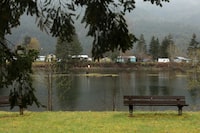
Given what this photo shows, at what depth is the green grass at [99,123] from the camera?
12453mm

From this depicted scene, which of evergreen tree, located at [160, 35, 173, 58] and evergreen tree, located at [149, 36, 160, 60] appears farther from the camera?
evergreen tree, located at [160, 35, 173, 58]

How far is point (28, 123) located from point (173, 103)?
18.6 ft

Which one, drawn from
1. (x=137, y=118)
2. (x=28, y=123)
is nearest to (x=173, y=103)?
(x=137, y=118)

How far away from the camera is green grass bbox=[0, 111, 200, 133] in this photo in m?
12.5

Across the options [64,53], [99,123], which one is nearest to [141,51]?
[64,53]

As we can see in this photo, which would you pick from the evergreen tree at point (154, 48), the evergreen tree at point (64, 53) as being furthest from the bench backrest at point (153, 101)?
the evergreen tree at point (154, 48)

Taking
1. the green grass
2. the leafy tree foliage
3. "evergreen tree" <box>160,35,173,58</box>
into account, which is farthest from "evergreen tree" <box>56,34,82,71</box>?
"evergreen tree" <box>160,35,173,58</box>

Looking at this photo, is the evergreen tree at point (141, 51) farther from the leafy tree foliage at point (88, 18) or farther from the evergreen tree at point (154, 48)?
the leafy tree foliage at point (88, 18)

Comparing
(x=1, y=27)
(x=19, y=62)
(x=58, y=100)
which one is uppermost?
(x=1, y=27)

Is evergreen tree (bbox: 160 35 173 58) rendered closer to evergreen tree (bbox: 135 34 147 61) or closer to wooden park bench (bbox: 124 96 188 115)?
evergreen tree (bbox: 135 34 147 61)

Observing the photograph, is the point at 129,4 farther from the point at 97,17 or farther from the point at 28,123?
the point at 28,123

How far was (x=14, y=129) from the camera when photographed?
12594 millimetres

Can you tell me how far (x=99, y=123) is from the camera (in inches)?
543

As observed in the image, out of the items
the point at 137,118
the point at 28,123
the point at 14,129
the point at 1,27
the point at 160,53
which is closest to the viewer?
the point at 1,27
